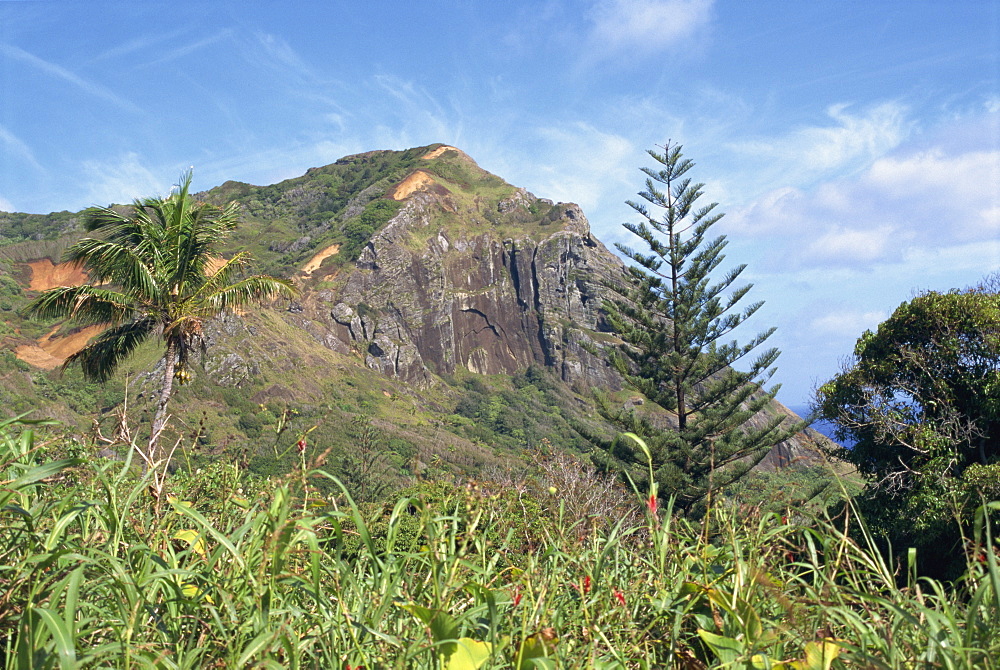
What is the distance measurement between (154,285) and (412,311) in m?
84.6

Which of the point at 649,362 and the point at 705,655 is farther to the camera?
the point at 649,362

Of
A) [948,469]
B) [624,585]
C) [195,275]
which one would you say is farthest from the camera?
[195,275]

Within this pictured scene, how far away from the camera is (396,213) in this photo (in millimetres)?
102625

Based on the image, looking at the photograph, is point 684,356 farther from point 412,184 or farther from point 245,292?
point 412,184

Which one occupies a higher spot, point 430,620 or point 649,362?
point 649,362

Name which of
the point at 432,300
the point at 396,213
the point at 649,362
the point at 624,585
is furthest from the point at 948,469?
the point at 396,213

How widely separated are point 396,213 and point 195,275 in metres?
93.6

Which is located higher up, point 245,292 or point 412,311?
point 412,311

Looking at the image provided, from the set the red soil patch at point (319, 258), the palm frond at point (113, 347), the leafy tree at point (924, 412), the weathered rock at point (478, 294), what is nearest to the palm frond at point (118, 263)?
the palm frond at point (113, 347)

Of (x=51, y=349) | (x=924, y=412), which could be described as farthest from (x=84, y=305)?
(x=51, y=349)

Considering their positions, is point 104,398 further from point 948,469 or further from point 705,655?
point 705,655

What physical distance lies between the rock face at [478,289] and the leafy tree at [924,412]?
78833mm

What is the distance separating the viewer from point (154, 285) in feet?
34.8

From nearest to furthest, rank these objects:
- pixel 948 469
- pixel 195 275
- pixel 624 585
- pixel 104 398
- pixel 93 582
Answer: pixel 93 582
pixel 624 585
pixel 948 469
pixel 195 275
pixel 104 398
